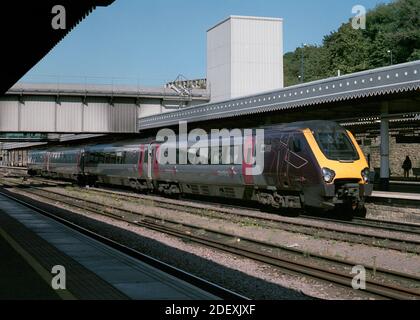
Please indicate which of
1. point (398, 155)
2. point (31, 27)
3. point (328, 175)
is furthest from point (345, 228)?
point (398, 155)

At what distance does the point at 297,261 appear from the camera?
37.2 feet

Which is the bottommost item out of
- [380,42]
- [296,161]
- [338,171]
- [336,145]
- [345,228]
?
[345,228]

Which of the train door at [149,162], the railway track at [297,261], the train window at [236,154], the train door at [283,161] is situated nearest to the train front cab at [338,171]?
the train door at [283,161]

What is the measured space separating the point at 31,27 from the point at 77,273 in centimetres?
463

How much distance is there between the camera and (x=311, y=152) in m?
17.2

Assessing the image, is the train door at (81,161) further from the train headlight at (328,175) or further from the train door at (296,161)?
the train headlight at (328,175)

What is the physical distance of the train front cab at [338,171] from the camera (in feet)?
55.3

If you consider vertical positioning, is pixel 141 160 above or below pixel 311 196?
above

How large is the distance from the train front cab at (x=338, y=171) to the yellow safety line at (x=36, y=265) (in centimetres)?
915

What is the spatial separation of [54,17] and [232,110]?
20.3 meters

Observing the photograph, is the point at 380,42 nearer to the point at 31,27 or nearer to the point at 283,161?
the point at 283,161
